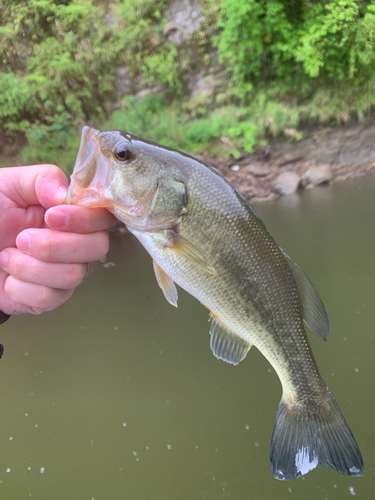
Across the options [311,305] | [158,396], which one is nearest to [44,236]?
[311,305]

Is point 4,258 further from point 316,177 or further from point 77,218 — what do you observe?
point 316,177

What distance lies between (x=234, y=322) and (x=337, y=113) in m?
6.19

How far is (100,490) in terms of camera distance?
8.02 ft

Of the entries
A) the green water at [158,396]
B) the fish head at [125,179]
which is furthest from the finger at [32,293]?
the green water at [158,396]

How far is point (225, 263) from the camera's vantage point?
46.9 inches

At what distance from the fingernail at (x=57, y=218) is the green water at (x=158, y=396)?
82.0 inches

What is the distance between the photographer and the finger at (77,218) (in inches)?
45.0

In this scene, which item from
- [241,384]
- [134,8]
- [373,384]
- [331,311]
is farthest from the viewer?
[134,8]

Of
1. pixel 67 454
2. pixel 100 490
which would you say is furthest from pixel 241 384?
pixel 67 454

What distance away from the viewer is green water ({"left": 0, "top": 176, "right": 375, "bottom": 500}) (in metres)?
2.41

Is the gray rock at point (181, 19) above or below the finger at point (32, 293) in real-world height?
above

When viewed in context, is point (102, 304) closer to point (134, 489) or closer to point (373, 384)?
point (134, 489)

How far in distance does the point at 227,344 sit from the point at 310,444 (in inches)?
18.9

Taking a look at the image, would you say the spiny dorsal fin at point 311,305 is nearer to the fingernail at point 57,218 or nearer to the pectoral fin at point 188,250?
the pectoral fin at point 188,250
